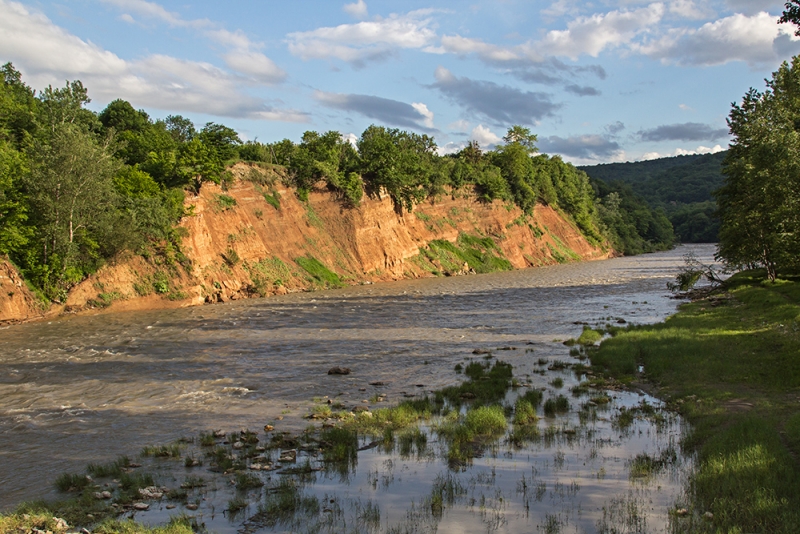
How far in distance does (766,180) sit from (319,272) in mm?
34914

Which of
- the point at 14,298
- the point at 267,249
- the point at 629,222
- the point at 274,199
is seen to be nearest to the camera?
the point at 14,298

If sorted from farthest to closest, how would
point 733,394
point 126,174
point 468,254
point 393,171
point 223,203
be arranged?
1. point 468,254
2. point 393,171
3. point 223,203
4. point 126,174
5. point 733,394

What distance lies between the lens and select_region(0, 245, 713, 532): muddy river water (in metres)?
9.13

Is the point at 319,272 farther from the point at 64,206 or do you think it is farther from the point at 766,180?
the point at 766,180

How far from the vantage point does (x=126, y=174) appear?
135 ft

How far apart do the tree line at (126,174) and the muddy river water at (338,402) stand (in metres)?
5.11

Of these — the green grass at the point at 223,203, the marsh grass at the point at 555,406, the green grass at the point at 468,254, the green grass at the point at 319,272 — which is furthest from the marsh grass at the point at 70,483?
the green grass at the point at 468,254

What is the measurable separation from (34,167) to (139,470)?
29847mm

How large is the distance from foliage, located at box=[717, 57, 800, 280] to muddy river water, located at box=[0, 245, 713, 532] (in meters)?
8.05

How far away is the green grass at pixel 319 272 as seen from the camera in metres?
52.2

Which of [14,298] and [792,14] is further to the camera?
[14,298]

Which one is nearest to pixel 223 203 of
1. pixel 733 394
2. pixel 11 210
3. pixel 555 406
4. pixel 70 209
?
pixel 70 209

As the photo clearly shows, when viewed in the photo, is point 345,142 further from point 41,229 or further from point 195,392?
point 195,392

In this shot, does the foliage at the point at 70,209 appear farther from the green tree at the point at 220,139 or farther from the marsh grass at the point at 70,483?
the marsh grass at the point at 70,483
